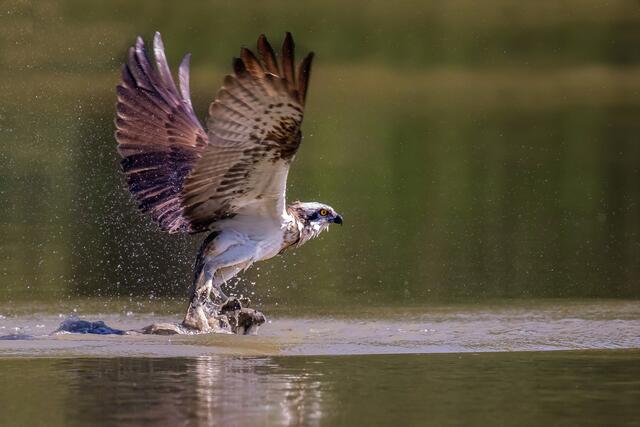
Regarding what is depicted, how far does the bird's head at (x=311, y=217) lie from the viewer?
11227 mm

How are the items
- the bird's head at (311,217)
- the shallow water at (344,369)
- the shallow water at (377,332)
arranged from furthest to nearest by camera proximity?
the bird's head at (311,217)
the shallow water at (377,332)
the shallow water at (344,369)

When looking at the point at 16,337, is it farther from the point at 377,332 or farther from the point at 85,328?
the point at 377,332

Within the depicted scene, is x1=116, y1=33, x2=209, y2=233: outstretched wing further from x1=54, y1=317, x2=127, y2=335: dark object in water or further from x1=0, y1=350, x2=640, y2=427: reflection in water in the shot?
x1=0, y1=350, x2=640, y2=427: reflection in water

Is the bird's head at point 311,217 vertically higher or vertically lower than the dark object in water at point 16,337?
higher

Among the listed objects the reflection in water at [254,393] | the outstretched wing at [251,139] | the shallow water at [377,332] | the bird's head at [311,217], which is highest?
the outstretched wing at [251,139]

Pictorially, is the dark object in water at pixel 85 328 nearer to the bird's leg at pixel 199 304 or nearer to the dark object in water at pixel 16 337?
the dark object in water at pixel 16 337

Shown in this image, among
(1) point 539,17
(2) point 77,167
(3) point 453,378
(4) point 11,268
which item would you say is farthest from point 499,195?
(1) point 539,17

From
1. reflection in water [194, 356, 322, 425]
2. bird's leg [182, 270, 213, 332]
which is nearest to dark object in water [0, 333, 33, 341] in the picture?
bird's leg [182, 270, 213, 332]

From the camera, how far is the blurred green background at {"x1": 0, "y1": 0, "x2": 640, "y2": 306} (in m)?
13.7

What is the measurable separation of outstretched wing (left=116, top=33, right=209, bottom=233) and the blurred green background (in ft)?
4.28

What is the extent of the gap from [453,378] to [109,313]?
3.49 m

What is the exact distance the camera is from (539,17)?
2984 centimetres

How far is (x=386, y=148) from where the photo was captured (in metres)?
21.8

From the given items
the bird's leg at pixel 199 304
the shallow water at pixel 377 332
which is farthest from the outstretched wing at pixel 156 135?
the shallow water at pixel 377 332
